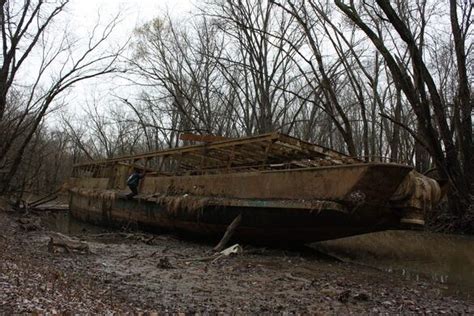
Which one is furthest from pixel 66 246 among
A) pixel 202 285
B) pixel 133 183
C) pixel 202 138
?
pixel 133 183

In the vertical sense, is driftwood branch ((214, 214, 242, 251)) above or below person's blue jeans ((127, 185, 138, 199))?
below

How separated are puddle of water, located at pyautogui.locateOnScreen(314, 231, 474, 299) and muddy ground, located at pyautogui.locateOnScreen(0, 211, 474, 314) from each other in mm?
654

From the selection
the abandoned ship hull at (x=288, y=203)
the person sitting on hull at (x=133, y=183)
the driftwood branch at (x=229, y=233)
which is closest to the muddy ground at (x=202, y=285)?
the driftwood branch at (x=229, y=233)

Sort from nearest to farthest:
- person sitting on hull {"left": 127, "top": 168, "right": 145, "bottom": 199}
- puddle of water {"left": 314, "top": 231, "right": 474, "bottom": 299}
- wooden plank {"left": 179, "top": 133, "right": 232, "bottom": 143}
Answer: puddle of water {"left": 314, "top": 231, "right": 474, "bottom": 299}
wooden plank {"left": 179, "top": 133, "right": 232, "bottom": 143}
person sitting on hull {"left": 127, "top": 168, "right": 145, "bottom": 199}

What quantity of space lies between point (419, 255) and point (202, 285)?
25.1 feet

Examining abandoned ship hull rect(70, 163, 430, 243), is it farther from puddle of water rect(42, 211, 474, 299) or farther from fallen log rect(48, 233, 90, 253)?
fallen log rect(48, 233, 90, 253)

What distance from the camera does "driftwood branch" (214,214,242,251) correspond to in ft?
36.5

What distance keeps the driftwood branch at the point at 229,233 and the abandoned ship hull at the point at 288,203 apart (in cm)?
16

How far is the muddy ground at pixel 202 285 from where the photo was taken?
545 cm

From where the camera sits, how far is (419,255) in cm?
1272

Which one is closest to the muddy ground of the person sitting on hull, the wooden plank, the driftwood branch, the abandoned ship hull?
the driftwood branch

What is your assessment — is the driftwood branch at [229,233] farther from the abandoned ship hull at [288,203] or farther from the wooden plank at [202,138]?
the wooden plank at [202,138]

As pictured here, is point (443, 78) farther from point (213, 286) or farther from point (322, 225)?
point (213, 286)

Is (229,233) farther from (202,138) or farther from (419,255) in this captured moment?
(419,255)
